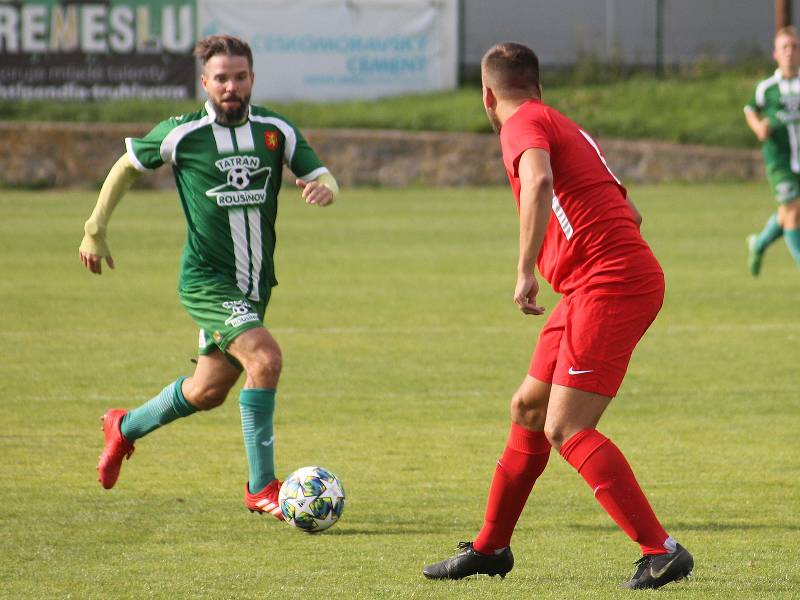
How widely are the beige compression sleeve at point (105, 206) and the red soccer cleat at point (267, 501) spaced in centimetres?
122

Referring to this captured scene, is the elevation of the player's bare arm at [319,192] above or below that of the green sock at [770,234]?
above

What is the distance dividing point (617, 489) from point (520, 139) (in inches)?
46.8

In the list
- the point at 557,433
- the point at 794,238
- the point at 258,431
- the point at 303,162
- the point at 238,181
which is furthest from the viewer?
the point at 794,238

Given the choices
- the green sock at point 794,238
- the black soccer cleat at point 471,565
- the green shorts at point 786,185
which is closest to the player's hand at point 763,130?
the green shorts at point 786,185

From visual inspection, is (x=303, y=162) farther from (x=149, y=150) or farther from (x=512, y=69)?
(x=512, y=69)

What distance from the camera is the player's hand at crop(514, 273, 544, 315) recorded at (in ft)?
15.3

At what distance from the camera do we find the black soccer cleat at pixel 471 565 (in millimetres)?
5039

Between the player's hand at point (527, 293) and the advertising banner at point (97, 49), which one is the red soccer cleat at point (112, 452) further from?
the advertising banner at point (97, 49)

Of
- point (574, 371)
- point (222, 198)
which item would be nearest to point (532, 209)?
point (574, 371)

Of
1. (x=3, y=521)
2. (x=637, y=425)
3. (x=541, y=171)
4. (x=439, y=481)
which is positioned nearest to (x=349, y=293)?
(x=637, y=425)

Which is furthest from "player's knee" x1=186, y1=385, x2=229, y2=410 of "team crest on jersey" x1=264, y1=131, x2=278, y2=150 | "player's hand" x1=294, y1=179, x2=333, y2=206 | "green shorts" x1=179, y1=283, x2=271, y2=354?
"team crest on jersey" x1=264, y1=131, x2=278, y2=150

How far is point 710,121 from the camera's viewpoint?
27.6 metres

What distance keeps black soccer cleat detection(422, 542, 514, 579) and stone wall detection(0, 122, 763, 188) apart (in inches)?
836

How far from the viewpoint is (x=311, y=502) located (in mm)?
5660
